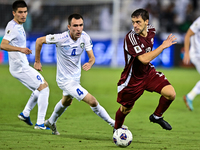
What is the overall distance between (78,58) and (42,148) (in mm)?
1742

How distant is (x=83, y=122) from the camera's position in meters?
7.16

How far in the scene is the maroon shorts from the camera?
5.65 metres

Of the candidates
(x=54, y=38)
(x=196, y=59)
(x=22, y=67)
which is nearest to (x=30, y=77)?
(x=22, y=67)

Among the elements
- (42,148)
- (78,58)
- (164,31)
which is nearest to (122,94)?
(78,58)

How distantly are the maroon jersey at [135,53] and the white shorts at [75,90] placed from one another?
0.62 m

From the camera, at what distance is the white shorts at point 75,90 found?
5809mm

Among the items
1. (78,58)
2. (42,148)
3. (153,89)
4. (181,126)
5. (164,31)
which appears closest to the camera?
(42,148)

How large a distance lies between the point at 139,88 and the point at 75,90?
3.23ft

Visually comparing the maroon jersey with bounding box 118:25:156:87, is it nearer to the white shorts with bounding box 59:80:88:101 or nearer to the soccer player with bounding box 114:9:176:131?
the soccer player with bounding box 114:9:176:131

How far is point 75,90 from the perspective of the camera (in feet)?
19.2

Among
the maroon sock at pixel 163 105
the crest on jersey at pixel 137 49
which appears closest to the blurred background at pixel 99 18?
the maroon sock at pixel 163 105

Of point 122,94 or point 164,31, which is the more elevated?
point 122,94

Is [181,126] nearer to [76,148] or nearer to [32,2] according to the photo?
[76,148]

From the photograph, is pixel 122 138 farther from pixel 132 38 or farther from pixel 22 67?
pixel 22 67
